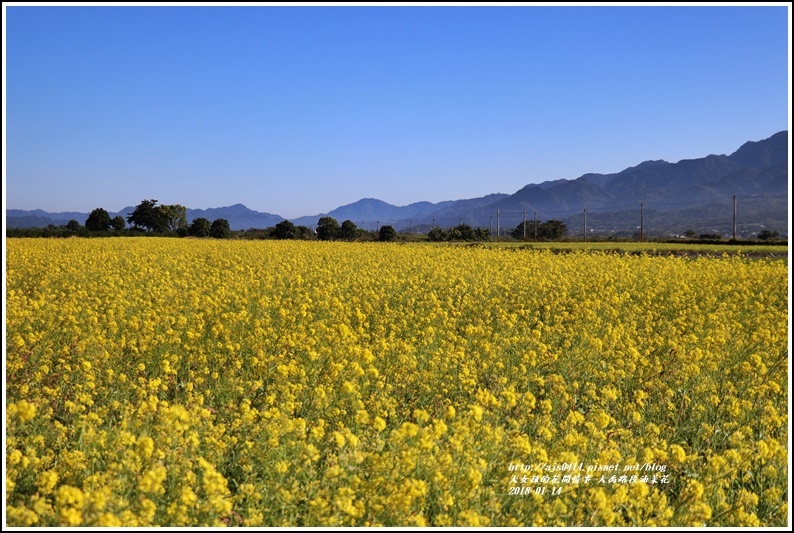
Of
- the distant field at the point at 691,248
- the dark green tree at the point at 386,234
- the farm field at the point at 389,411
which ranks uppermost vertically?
the dark green tree at the point at 386,234

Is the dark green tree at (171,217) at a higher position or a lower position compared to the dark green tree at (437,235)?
higher

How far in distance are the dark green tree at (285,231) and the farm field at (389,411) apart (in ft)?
117

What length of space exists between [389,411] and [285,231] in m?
42.4

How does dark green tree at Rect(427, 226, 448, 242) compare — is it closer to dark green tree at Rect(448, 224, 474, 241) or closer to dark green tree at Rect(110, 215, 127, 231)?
dark green tree at Rect(448, 224, 474, 241)

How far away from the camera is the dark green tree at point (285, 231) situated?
4544 cm

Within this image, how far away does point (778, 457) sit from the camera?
12.5 feet

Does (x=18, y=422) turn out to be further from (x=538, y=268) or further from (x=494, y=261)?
(x=494, y=261)

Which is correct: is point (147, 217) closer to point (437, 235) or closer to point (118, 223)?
point (118, 223)

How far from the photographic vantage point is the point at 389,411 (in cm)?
448

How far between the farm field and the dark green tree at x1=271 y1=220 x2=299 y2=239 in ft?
117

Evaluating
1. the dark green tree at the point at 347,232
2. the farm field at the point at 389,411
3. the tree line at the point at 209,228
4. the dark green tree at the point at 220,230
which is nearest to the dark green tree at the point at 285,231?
the tree line at the point at 209,228

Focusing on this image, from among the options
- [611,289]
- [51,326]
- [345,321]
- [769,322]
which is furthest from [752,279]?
[51,326]

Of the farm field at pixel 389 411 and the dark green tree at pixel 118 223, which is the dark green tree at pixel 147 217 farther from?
the farm field at pixel 389 411

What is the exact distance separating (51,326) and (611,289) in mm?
8800
